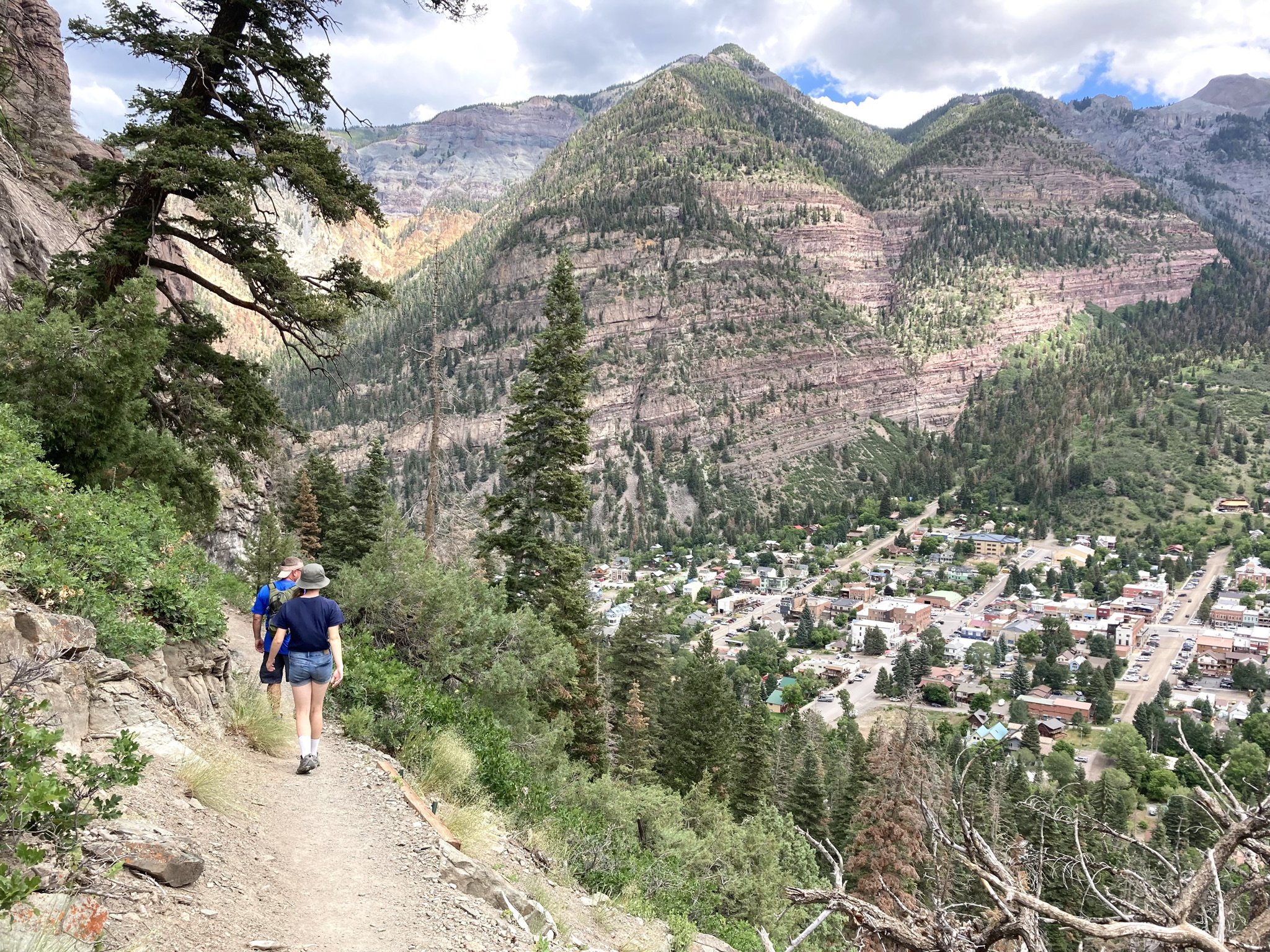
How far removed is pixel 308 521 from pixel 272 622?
27923 mm

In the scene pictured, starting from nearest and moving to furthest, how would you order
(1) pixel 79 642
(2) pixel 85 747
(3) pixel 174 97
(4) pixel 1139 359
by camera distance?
(2) pixel 85 747 < (1) pixel 79 642 < (3) pixel 174 97 < (4) pixel 1139 359

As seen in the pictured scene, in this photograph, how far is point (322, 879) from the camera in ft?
16.4

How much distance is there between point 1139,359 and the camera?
608ft

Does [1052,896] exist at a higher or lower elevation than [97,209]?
lower

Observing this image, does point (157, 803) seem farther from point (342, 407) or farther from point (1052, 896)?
point (342, 407)

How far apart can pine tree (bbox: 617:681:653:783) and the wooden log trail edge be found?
18.9m

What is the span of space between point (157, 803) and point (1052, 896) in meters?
33.3

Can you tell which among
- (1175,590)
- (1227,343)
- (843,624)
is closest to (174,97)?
(843,624)

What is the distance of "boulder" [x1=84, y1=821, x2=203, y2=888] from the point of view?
3.80m

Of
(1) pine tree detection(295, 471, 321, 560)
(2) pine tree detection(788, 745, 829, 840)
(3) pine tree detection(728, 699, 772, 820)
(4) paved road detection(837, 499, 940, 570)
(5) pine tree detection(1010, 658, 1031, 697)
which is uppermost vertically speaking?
(1) pine tree detection(295, 471, 321, 560)

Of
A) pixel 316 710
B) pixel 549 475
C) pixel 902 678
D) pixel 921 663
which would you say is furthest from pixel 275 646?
pixel 921 663

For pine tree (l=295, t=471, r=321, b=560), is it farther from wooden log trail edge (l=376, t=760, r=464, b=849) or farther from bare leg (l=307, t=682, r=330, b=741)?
bare leg (l=307, t=682, r=330, b=741)

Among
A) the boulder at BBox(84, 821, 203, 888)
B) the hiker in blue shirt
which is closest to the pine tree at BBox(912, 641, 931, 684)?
the hiker in blue shirt

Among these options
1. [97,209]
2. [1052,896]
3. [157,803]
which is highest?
[97,209]
